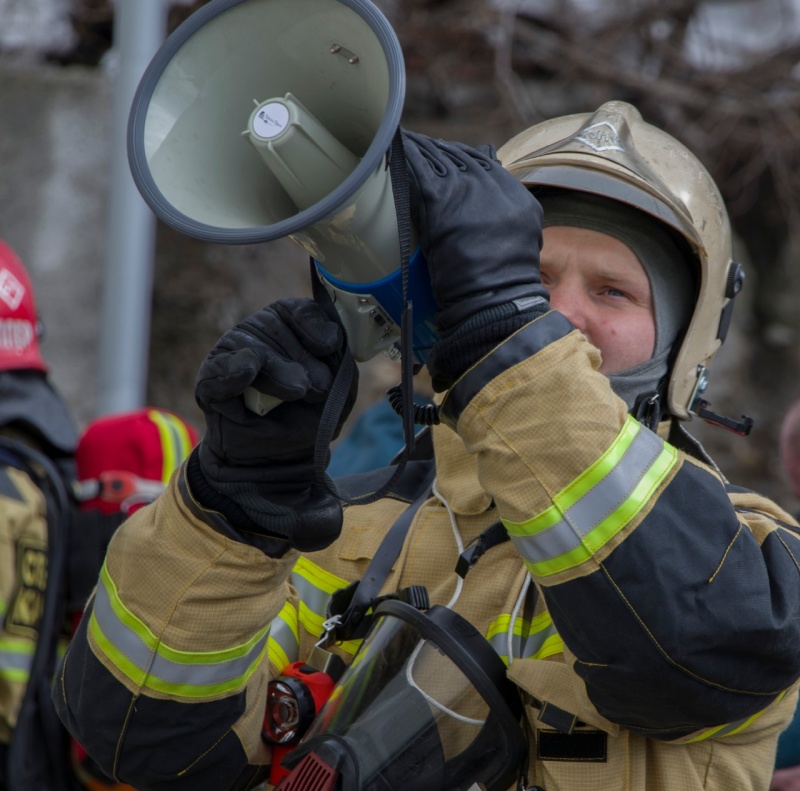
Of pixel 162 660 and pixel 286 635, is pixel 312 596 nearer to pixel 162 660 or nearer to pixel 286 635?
pixel 286 635

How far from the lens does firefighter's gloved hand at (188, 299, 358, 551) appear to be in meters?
1.46

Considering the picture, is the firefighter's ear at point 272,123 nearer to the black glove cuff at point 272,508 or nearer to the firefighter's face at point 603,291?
the black glove cuff at point 272,508

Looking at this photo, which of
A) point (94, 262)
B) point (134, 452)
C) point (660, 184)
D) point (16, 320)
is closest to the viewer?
point (660, 184)

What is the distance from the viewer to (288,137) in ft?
4.84

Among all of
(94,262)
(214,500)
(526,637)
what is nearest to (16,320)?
(94,262)

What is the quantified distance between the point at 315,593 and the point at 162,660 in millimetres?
348

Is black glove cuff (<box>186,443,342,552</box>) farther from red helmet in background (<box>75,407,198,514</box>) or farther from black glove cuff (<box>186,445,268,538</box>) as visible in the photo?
red helmet in background (<box>75,407,198,514</box>)

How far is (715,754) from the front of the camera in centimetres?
160

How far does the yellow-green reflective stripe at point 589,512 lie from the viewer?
142 cm

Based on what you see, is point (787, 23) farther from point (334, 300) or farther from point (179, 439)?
point (334, 300)

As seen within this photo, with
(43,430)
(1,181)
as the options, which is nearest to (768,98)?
(1,181)

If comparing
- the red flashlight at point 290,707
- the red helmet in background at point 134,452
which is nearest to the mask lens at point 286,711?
the red flashlight at point 290,707

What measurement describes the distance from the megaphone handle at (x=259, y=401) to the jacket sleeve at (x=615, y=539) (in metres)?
0.24

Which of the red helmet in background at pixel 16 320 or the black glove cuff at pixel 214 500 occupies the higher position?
the black glove cuff at pixel 214 500
